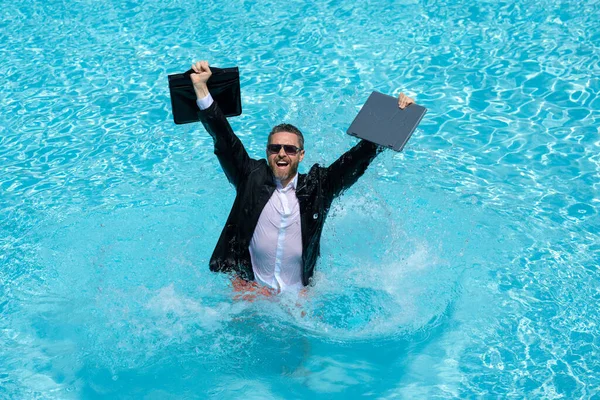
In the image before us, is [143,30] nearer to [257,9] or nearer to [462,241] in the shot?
[257,9]

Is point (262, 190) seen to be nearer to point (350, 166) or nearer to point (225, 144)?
point (225, 144)

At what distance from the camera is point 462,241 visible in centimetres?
616

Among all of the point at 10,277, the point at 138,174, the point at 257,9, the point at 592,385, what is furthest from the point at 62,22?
the point at 592,385

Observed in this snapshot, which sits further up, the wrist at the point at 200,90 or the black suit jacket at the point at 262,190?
the wrist at the point at 200,90

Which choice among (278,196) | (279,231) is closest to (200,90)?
(278,196)

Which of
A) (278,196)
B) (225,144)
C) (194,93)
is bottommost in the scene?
(278,196)

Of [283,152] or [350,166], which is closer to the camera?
[283,152]

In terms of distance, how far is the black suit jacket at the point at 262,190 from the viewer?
4.59 m

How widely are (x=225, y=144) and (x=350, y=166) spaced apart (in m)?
0.75

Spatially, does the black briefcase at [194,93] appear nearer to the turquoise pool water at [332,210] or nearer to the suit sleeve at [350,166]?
the suit sleeve at [350,166]

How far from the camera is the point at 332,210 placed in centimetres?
654

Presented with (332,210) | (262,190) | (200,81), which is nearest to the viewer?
(200,81)

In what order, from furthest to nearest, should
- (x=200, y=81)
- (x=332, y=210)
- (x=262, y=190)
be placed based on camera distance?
(x=332, y=210) < (x=262, y=190) < (x=200, y=81)

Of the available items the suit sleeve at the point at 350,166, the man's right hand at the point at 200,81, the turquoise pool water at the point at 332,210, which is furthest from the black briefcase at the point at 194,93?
the turquoise pool water at the point at 332,210
